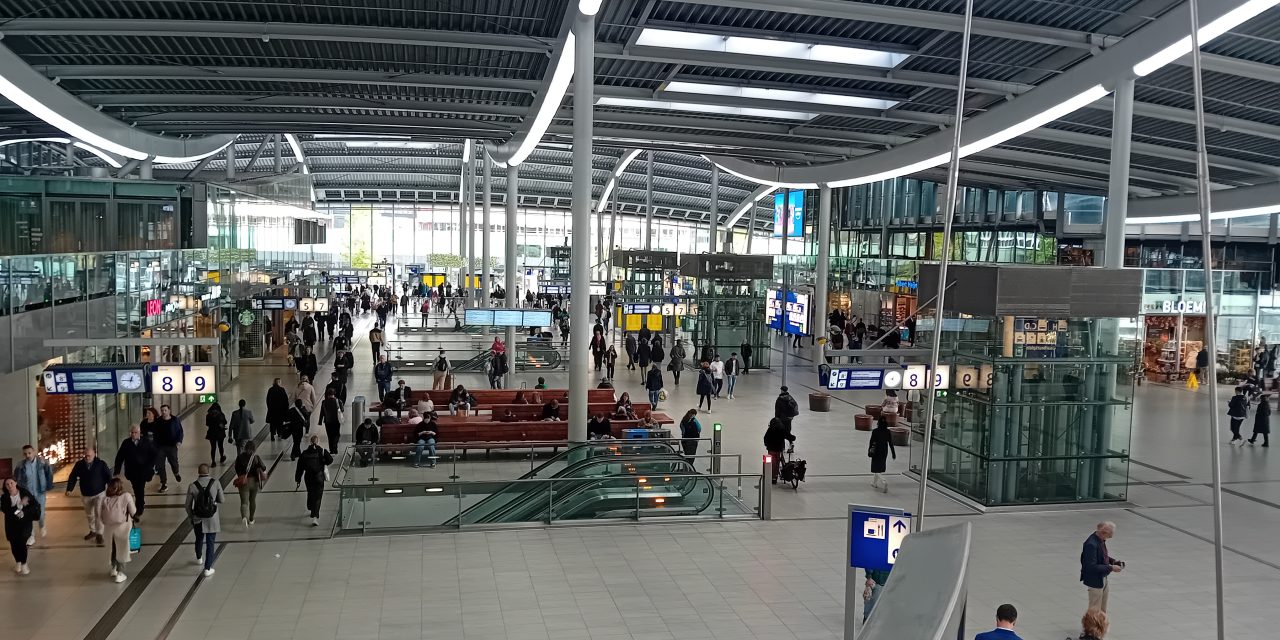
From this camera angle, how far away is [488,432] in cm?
1881

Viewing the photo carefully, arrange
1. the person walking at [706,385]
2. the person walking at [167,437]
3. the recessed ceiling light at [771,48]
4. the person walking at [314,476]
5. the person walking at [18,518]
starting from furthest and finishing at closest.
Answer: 1. the person walking at [706,385]
2. the recessed ceiling light at [771,48]
3. the person walking at [167,437]
4. the person walking at [314,476]
5. the person walking at [18,518]

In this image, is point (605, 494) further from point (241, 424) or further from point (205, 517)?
point (241, 424)

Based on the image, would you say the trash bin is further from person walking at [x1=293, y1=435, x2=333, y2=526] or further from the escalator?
person walking at [x1=293, y1=435, x2=333, y2=526]

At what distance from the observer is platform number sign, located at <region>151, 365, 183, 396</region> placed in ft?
49.3

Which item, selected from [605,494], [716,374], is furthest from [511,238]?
[605,494]

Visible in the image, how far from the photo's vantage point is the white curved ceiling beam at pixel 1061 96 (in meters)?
13.3

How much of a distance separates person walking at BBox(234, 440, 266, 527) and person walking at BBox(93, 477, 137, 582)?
1.83 meters

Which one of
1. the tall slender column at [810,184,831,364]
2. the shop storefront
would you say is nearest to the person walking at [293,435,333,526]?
the tall slender column at [810,184,831,364]

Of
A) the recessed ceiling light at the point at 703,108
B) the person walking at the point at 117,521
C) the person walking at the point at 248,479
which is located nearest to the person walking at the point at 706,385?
the recessed ceiling light at the point at 703,108

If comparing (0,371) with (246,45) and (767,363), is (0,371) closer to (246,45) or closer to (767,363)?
(246,45)

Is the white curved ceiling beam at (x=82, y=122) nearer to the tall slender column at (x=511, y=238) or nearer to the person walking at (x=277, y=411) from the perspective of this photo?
the person walking at (x=277, y=411)

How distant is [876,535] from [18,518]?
9.31m

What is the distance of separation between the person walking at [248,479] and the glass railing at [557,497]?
1.11 m

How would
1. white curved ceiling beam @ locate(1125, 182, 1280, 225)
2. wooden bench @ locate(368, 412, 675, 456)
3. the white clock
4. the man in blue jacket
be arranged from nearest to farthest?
the man in blue jacket
the white clock
wooden bench @ locate(368, 412, 675, 456)
white curved ceiling beam @ locate(1125, 182, 1280, 225)
